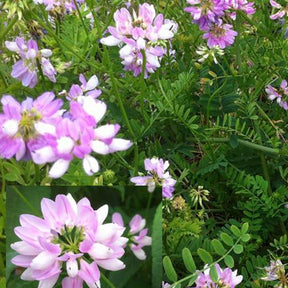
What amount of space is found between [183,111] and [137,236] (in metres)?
0.97

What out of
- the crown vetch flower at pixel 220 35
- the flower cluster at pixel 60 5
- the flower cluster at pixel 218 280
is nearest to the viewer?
the flower cluster at pixel 218 280

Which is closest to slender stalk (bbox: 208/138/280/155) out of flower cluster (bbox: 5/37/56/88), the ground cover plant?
the ground cover plant

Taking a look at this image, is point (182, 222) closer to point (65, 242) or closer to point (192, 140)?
point (192, 140)

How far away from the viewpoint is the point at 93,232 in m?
0.60

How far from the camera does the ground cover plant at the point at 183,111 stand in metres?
1.12

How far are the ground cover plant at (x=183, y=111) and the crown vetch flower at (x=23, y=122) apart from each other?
19 millimetres

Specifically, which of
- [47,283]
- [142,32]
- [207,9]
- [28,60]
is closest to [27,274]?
[47,283]

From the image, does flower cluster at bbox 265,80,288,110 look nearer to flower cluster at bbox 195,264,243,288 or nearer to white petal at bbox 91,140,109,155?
flower cluster at bbox 195,264,243,288

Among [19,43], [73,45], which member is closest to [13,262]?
[19,43]

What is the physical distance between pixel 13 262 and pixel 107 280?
0.11 meters

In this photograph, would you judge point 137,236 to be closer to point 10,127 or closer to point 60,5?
point 10,127

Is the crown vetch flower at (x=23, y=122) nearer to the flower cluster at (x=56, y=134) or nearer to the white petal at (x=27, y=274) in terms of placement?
the flower cluster at (x=56, y=134)

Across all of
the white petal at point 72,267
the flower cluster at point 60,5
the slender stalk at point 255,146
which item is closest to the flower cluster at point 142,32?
the flower cluster at point 60,5

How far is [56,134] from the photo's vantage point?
608 mm
